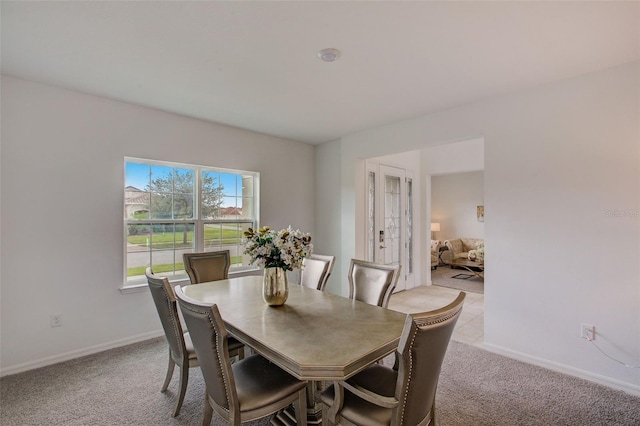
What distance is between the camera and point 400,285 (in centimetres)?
532

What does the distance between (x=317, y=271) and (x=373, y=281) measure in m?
0.68

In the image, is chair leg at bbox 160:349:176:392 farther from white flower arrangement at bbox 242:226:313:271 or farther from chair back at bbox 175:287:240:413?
white flower arrangement at bbox 242:226:313:271

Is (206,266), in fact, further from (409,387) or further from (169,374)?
(409,387)

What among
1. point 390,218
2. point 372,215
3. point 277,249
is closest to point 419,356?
point 277,249

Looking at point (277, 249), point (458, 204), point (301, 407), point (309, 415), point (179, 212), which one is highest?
point (458, 204)

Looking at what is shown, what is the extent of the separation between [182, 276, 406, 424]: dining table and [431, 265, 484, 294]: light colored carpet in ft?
14.0

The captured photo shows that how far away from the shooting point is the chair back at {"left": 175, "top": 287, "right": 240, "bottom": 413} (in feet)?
4.54

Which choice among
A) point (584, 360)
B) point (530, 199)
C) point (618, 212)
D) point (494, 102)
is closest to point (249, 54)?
point (494, 102)

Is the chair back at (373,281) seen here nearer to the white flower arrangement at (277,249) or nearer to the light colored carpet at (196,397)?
the white flower arrangement at (277,249)

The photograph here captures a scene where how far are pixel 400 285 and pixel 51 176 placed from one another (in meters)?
5.00

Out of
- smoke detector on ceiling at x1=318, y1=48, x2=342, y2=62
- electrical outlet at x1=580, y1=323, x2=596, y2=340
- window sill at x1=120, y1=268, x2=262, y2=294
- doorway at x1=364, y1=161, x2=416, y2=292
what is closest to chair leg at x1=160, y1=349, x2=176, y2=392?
window sill at x1=120, y1=268, x2=262, y2=294

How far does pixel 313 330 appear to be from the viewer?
1.69m

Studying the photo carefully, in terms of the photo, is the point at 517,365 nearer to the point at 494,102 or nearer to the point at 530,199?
the point at 530,199

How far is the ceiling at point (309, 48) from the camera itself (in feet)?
5.85
